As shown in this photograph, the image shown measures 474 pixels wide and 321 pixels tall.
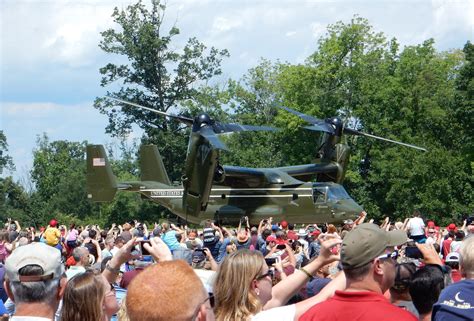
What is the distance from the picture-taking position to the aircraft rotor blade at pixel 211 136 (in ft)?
83.9

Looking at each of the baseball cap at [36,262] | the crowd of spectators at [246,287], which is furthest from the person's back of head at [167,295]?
the baseball cap at [36,262]

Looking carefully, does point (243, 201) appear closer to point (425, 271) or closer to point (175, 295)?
point (425, 271)

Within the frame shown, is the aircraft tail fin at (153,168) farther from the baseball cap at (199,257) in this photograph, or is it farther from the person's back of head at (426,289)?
the person's back of head at (426,289)

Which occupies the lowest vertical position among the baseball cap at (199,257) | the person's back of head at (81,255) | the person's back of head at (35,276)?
the baseball cap at (199,257)

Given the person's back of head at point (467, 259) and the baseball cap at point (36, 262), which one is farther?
the person's back of head at point (467, 259)

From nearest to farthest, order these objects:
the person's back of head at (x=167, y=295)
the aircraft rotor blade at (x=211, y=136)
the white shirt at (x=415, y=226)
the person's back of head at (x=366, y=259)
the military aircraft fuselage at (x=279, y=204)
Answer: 1. the person's back of head at (x=167, y=295)
2. the person's back of head at (x=366, y=259)
3. the white shirt at (x=415, y=226)
4. the aircraft rotor blade at (x=211, y=136)
5. the military aircraft fuselage at (x=279, y=204)

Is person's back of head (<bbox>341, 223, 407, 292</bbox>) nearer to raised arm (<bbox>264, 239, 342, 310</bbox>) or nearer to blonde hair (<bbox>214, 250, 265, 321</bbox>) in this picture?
blonde hair (<bbox>214, 250, 265, 321</bbox>)

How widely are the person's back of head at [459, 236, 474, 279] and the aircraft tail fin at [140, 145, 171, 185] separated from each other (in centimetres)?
2958

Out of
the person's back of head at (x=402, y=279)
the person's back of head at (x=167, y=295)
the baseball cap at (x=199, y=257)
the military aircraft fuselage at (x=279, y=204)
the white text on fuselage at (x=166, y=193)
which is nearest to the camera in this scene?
the person's back of head at (x=167, y=295)

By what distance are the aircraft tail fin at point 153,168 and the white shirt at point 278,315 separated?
29.8 m

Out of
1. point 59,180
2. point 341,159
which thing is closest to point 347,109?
point 341,159

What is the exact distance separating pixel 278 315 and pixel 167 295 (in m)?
1.54

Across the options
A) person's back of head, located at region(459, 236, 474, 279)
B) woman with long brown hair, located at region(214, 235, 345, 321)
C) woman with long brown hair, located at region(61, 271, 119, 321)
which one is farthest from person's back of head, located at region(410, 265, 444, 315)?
woman with long brown hair, located at region(61, 271, 119, 321)

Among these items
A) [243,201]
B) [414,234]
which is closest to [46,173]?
[243,201]
